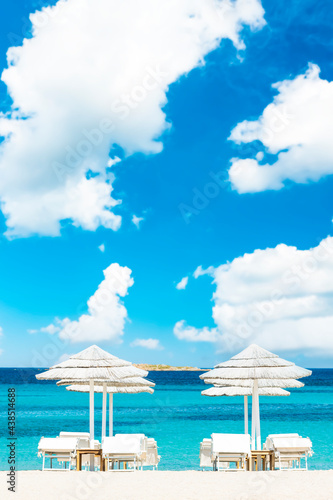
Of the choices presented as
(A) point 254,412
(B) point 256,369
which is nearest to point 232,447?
(A) point 254,412

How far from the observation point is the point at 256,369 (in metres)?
11.0

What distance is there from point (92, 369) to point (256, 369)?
304cm

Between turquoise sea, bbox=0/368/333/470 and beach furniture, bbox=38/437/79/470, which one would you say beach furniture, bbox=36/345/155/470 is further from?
turquoise sea, bbox=0/368/333/470

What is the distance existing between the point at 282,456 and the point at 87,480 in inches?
A: 156

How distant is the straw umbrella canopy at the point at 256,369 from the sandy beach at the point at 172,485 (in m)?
1.68

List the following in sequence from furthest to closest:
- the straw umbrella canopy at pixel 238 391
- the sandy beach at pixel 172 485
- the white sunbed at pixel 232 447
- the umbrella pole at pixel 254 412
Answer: the straw umbrella canopy at pixel 238 391 < the umbrella pole at pixel 254 412 < the white sunbed at pixel 232 447 < the sandy beach at pixel 172 485

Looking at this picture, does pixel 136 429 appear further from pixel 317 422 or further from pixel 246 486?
pixel 246 486

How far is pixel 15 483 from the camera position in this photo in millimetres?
8945

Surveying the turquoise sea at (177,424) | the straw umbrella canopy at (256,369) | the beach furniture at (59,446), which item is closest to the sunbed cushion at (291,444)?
the straw umbrella canopy at (256,369)

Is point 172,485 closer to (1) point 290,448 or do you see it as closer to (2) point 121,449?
(2) point 121,449

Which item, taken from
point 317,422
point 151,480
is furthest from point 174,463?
point 317,422

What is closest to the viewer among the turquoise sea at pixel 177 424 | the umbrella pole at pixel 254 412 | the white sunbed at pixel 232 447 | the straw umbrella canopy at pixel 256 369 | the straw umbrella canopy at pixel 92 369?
the white sunbed at pixel 232 447

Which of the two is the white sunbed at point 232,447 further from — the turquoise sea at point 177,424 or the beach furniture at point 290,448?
the turquoise sea at point 177,424

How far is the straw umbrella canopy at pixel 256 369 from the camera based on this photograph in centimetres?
1091
